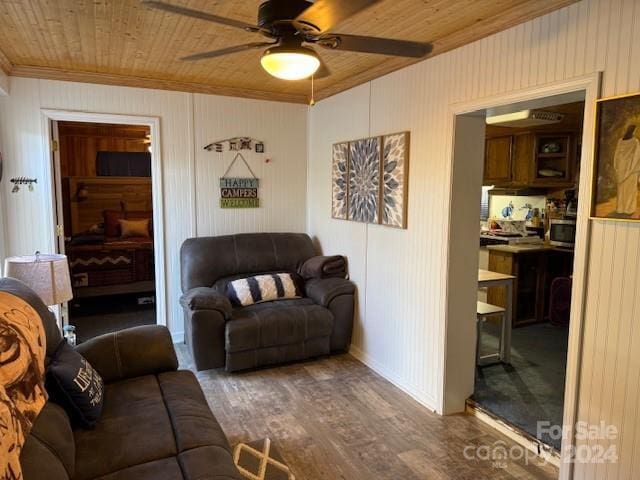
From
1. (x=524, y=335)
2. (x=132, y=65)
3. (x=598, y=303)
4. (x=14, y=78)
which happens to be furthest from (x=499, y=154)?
(x=14, y=78)

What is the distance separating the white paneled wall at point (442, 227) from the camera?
6.38 feet

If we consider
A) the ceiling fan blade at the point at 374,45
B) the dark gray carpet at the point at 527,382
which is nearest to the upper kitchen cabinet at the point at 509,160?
the dark gray carpet at the point at 527,382

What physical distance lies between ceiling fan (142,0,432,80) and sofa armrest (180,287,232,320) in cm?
205

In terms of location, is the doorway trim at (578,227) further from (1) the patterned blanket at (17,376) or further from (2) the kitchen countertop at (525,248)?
(2) the kitchen countertop at (525,248)

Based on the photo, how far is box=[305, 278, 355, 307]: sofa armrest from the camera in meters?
3.92

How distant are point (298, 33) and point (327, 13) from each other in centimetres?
27

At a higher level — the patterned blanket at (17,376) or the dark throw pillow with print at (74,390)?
the patterned blanket at (17,376)

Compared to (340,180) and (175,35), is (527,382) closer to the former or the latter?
(340,180)

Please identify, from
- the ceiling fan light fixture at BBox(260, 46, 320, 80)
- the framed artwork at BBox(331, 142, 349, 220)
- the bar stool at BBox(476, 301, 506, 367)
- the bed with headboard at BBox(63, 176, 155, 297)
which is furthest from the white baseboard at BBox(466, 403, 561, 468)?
the bed with headboard at BBox(63, 176, 155, 297)

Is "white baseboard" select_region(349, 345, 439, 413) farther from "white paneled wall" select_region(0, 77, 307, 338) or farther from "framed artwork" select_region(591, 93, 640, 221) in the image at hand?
"framed artwork" select_region(591, 93, 640, 221)

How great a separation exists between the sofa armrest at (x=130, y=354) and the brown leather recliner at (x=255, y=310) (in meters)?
0.99

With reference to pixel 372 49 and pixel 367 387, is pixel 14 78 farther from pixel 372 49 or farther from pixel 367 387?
pixel 367 387

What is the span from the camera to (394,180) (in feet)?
11.0

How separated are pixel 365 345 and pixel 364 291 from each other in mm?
479
